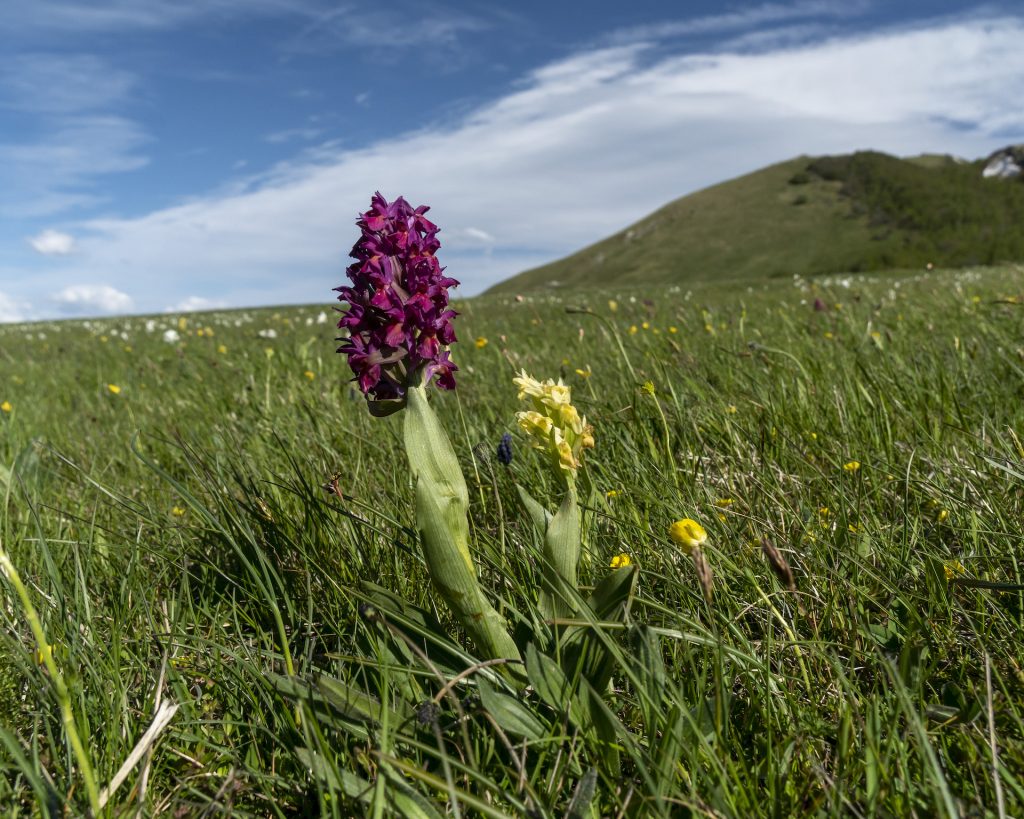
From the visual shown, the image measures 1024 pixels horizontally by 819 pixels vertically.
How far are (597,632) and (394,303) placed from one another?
2.69ft

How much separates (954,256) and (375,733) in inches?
4399

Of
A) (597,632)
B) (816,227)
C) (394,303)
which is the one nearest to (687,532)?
(597,632)

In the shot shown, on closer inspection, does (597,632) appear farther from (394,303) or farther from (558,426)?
(394,303)

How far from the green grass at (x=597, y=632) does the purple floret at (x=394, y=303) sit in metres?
0.49

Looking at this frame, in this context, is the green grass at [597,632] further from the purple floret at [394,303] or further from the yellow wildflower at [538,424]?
the purple floret at [394,303]

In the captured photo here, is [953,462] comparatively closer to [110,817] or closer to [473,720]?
[473,720]

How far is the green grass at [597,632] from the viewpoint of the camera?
4.73ft

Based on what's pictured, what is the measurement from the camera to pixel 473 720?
1.60 m

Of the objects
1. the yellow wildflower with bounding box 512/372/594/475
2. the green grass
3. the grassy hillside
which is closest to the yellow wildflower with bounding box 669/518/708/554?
the green grass

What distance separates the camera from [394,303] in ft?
5.66

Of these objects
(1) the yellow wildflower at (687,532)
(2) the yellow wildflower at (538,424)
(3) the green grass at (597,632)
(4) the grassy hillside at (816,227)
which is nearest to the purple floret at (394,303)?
(2) the yellow wildflower at (538,424)

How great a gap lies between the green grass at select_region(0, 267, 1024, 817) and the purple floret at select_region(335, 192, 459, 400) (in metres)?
0.49

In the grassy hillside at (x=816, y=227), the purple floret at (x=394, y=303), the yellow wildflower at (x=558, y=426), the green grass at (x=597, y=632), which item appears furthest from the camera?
the grassy hillside at (x=816, y=227)

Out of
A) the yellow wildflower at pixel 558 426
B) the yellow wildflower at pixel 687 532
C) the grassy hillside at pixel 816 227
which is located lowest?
the yellow wildflower at pixel 687 532
